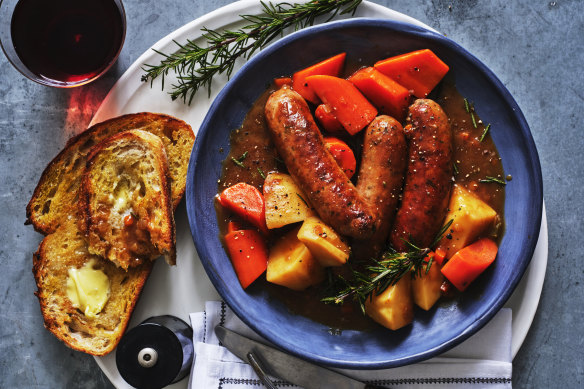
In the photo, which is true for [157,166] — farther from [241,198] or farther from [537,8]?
[537,8]

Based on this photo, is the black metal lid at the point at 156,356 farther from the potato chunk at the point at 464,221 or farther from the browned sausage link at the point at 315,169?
the potato chunk at the point at 464,221

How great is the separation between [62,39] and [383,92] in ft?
6.00

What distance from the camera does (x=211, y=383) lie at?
3.01 m

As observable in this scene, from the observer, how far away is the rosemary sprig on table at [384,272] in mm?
2631

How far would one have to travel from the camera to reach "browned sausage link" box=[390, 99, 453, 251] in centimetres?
266

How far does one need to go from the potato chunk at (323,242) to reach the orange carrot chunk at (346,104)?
1.84ft

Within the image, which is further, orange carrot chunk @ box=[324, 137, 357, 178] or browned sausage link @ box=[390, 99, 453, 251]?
orange carrot chunk @ box=[324, 137, 357, 178]

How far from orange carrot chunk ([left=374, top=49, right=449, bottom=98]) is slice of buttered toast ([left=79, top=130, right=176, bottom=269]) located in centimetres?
132

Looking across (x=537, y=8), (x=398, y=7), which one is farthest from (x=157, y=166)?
(x=537, y=8)

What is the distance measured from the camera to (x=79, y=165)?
3.11 metres

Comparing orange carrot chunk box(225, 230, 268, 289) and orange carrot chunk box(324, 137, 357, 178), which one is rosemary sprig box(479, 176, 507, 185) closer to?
orange carrot chunk box(324, 137, 357, 178)

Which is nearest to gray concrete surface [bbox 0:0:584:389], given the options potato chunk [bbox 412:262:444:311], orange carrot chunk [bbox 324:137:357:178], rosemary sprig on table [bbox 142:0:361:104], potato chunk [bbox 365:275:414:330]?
rosemary sprig on table [bbox 142:0:361:104]

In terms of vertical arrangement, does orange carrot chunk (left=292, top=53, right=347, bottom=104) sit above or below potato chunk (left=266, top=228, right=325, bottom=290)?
above

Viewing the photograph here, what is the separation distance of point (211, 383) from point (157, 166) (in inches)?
48.6
